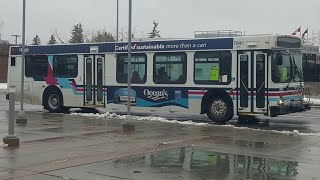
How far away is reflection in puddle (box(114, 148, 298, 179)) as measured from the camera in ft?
27.1

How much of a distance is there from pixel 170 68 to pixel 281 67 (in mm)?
4199

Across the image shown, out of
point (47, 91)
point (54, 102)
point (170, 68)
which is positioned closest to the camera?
point (170, 68)

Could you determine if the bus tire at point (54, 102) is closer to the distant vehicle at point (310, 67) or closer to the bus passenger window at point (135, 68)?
the bus passenger window at point (135, 68)

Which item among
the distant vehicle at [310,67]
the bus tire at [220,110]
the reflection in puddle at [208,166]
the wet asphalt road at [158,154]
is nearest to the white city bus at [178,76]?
the bus tire at [220,110]

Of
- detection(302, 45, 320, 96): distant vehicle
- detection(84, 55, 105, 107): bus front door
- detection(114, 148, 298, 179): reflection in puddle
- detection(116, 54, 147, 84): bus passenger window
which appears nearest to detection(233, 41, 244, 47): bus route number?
detection(302, 45, 320, 96): distant vehicle

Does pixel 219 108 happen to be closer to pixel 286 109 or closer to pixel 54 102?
pixel 286 109

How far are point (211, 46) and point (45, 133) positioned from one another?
23.0 ft

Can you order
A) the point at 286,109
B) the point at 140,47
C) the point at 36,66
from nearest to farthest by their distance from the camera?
the point at 286,109
the point at 140,47
the point at 36,66

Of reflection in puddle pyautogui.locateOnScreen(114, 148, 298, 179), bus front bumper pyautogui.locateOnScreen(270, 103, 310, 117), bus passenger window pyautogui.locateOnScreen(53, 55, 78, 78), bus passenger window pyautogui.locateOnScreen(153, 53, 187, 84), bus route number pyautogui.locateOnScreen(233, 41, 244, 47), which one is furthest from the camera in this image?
bus passenger window pyautogui.locateOnScreen(53, 55, 78, 78)

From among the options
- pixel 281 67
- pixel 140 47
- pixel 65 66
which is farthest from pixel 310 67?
pixel 65 66

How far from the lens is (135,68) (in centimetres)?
2012

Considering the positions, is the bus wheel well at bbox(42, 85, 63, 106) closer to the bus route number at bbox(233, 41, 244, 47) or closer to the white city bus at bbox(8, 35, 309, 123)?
the white city bus at bbox(8, 35, 309, 123)

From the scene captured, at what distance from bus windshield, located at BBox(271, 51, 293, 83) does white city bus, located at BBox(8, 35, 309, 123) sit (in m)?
0.03

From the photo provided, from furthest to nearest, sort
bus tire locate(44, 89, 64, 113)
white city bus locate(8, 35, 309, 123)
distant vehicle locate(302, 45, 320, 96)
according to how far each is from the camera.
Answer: bus tire locate(44, 89, 64, 113)
distant vehicle locate(302, 45, 320, 96)
white city bus locate(8, 35, 309, 123)
